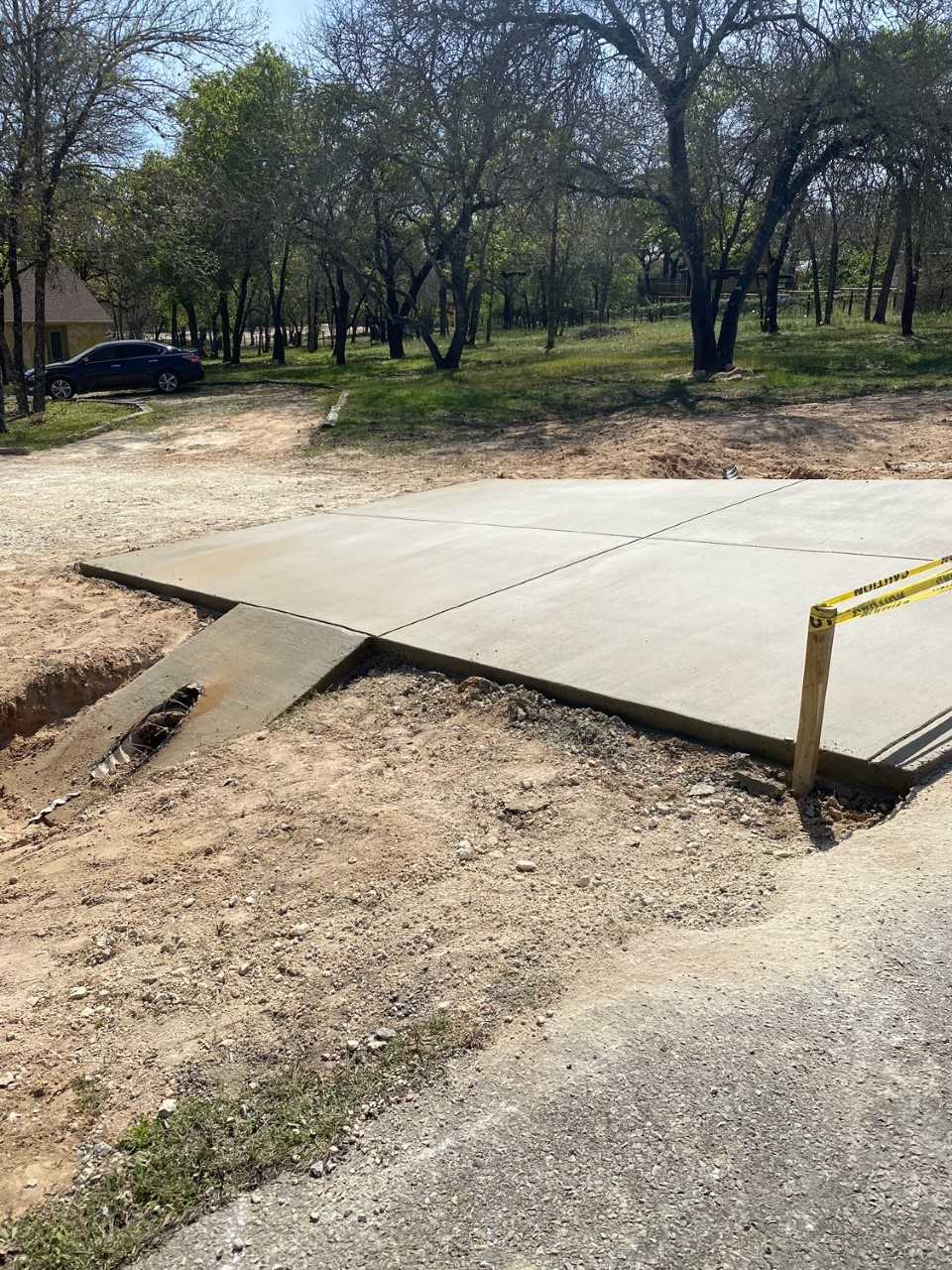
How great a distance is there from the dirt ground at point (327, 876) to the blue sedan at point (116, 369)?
77.6 ft

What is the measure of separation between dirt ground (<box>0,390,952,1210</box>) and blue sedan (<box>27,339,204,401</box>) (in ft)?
77.6

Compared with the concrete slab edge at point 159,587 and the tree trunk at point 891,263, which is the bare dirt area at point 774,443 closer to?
the tree trunk at point 891,263

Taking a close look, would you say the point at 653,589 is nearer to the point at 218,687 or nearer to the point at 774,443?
the point at 218,687

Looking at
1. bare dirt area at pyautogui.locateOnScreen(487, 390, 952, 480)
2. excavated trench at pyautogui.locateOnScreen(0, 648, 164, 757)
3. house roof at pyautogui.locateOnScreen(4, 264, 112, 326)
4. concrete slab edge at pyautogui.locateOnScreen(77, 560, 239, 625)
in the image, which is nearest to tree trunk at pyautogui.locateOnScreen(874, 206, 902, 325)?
bare dirt area at pyautogui.locateOnScreen(487, 390, 952, 480)

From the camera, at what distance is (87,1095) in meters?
2.78

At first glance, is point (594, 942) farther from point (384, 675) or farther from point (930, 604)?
point (930, 604)

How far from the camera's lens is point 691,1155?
2281 millimetres

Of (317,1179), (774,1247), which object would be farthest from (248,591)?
(774,1247)

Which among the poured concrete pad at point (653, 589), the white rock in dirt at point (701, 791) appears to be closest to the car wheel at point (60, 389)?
the poured concrete pad at point (653, 589)

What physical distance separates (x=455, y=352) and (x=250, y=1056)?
92.6 feet

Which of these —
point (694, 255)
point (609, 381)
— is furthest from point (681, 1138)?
point (694, 255)

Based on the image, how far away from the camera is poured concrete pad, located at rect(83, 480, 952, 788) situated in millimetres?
4328

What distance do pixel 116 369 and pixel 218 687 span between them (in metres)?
24.9

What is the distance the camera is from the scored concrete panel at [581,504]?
26.7 ft
